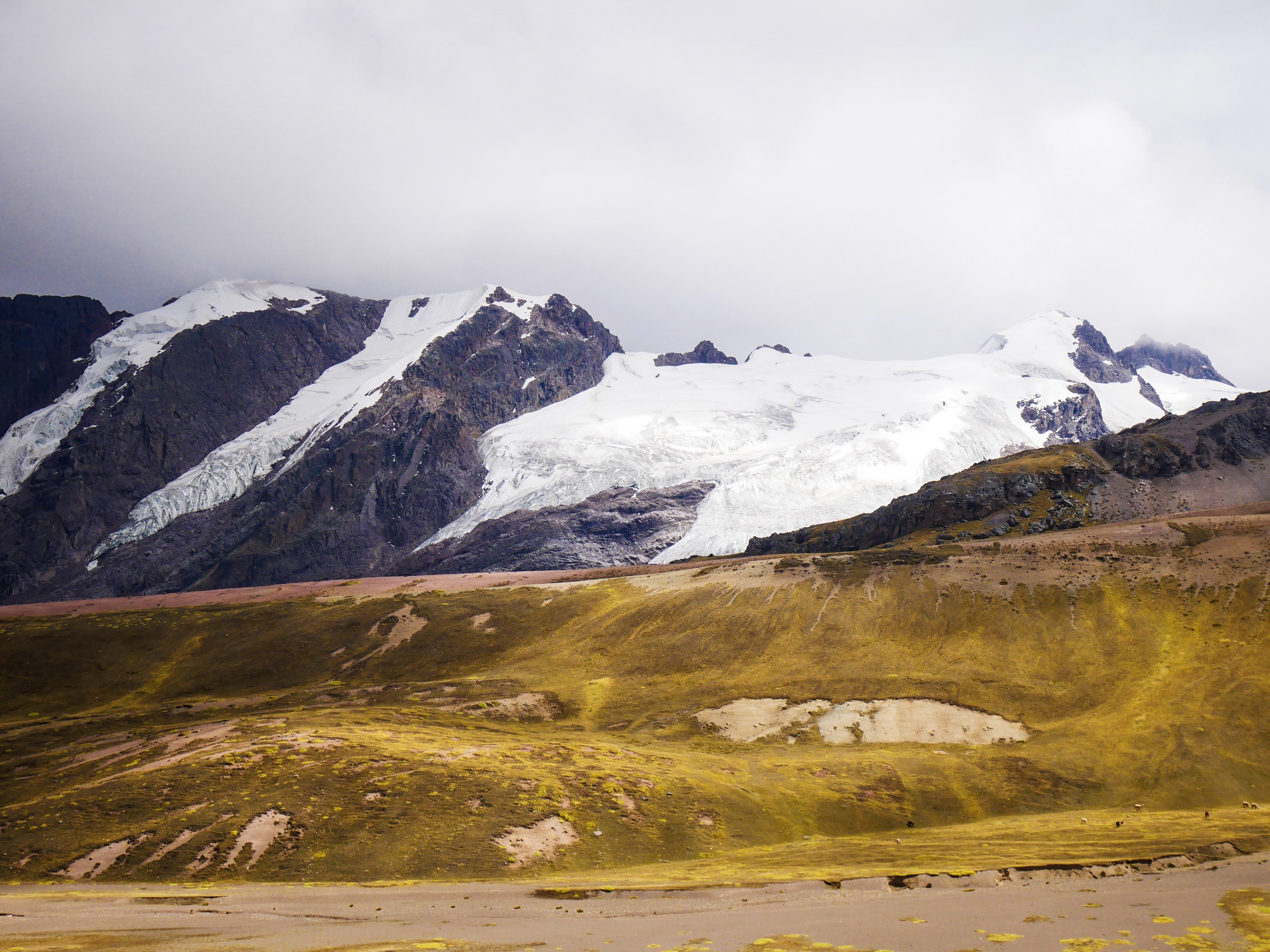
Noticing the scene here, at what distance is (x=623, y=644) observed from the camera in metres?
97.9

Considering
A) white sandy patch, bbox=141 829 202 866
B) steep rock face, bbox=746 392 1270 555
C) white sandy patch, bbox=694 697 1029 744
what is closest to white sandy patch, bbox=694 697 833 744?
white sandy patch, bbox=694 697 1029 744

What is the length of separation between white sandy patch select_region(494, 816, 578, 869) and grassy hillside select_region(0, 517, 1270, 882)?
2.11 ft

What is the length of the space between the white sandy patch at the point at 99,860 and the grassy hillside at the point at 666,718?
323mm

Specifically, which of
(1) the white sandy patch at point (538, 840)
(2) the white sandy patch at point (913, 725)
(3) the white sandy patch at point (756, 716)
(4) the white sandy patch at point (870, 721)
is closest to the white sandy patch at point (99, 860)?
(1) the white sandy patch at point (538, 840)

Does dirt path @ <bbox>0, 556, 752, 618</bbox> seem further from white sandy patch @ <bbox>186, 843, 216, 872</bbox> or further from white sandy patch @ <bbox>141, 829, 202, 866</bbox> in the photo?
white sandy patch @ <bbox>186, 843, 216, 872</bbox>

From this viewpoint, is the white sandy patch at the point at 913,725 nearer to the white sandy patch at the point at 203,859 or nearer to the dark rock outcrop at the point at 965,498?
the white sandy patch at the point at 203,859

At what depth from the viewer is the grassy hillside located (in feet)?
152

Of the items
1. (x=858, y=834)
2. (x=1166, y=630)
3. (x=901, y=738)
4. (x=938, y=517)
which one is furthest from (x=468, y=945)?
(x=938, y=517)

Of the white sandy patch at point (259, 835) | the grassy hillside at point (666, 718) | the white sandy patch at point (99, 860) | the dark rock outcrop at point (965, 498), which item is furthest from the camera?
the dark rock outcrop at point (965, 498)

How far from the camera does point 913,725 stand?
237 feet

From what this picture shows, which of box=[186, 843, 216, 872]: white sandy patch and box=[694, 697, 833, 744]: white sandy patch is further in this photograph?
box=[694, 697, 833, 744]: white sandy patch

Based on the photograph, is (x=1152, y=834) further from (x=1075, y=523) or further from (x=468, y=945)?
(x=1075, y=523)

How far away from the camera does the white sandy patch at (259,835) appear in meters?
43.6

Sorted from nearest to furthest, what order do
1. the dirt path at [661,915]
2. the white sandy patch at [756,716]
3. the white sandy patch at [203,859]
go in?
1. the dirt path at [661,915]
2. the white sandy patch at [203,859]
3. the white sandy patch at [756,716]
